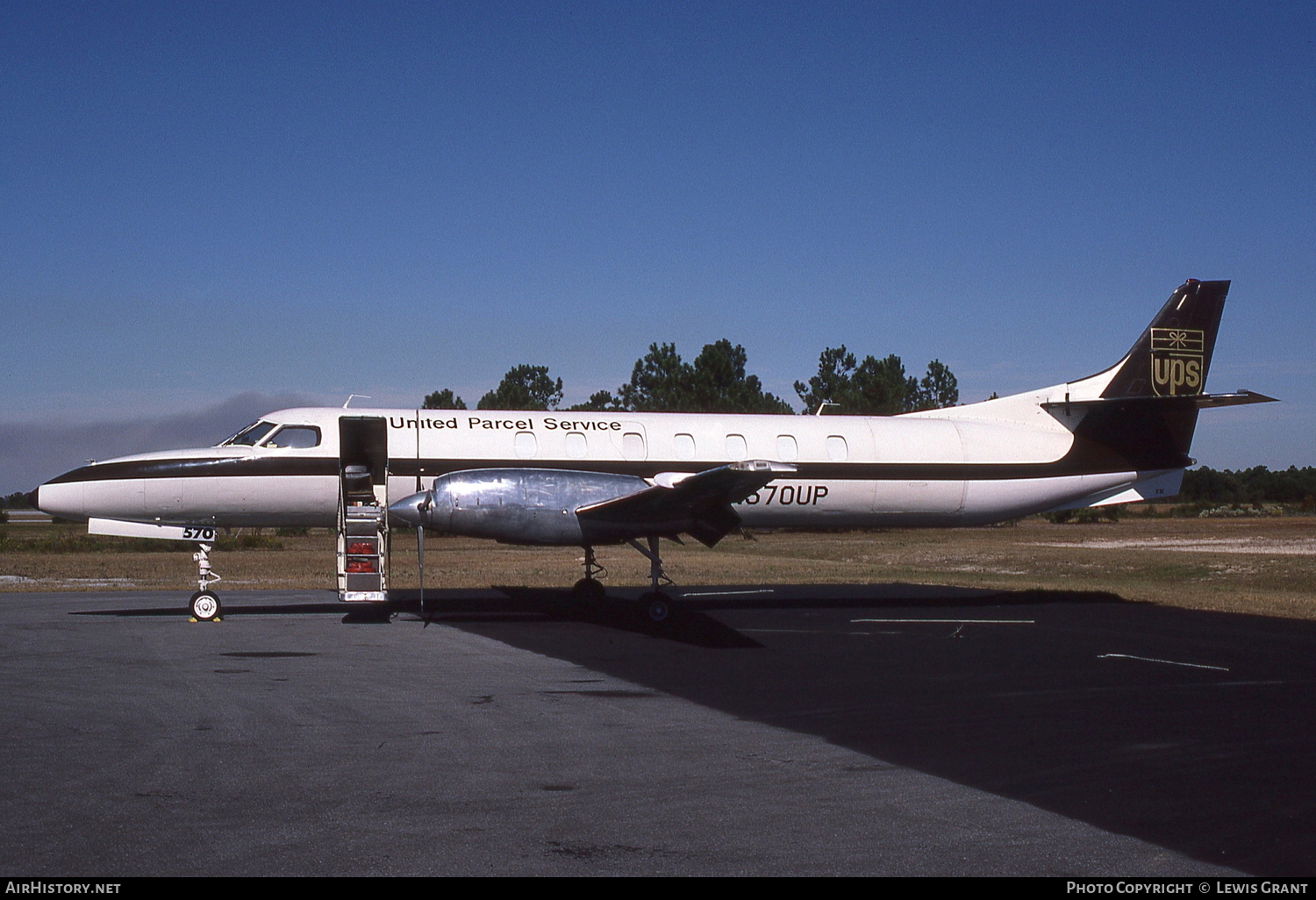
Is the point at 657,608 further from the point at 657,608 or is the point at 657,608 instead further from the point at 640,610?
the point at 640,610

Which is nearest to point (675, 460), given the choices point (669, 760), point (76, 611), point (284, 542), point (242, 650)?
point (242, 650)

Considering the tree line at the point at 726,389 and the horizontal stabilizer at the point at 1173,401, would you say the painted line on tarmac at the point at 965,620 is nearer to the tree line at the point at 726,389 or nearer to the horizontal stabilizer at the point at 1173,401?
the horizontal stabilizer at the point at 1173,401

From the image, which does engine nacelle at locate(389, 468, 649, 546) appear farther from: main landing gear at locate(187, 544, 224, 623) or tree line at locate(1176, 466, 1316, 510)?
tree line at locate(1176, 466, 1316, 510)

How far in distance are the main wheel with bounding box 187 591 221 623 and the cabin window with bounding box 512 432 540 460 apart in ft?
18.4

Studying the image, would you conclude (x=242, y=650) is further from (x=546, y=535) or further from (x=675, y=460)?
(x=675, y=460)

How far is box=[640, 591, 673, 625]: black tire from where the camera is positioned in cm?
1830

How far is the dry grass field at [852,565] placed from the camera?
28.9 meters

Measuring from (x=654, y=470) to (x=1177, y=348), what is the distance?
11409mm

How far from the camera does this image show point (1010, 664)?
14227 millimetres

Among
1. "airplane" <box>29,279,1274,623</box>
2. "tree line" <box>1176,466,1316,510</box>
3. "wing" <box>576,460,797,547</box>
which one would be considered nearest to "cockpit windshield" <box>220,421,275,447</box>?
"airplane" <box>29,279,1274,623</box>

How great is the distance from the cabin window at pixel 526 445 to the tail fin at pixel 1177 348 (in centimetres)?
1195

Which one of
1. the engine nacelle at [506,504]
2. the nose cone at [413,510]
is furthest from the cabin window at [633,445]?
the nose cone at [413,510]

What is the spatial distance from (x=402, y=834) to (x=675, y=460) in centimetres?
1456
